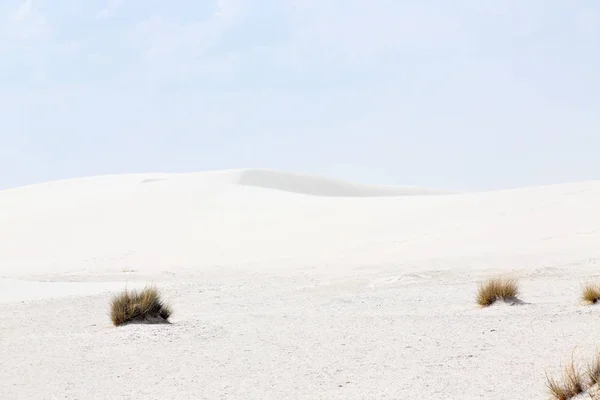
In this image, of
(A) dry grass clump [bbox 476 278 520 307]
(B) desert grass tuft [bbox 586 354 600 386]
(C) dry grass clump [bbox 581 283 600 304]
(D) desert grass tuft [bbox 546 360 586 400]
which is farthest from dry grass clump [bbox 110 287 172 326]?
(B) desert grass tuft [bbox 586 354 600 386]

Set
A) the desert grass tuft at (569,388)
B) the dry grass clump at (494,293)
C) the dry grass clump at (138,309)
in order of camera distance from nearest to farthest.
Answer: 1. the desert grass tuft at (569,388)
2. the dry grass clump at (138,309)
3. the dry grass clump at (494,293)

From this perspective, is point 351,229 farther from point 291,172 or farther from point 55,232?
point 291,172

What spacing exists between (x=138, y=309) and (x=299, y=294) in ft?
16.9

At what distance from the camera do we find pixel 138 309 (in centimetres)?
1169

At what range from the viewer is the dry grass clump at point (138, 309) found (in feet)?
38.0

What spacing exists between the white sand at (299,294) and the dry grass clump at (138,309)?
0.97 feet

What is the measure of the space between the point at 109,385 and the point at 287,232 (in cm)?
2472

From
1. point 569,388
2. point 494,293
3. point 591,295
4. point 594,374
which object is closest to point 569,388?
point 569,388

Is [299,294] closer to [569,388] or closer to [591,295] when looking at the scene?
[591,295]

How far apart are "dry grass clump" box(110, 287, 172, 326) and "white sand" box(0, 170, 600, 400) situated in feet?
0.97

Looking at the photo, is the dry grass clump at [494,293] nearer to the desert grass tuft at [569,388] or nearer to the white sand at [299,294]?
the white sand at [299,294]

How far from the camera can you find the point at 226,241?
32250mm

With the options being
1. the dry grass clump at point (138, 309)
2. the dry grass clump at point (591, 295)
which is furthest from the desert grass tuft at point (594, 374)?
the dry grass clump at point (138, 309)

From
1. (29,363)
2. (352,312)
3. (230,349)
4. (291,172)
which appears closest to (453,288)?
(352,312)
